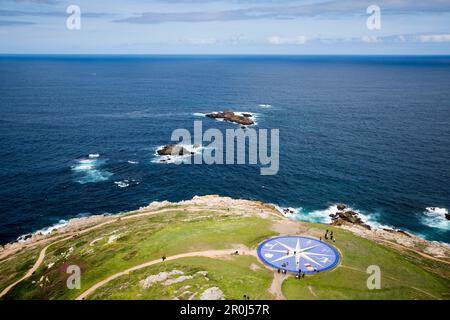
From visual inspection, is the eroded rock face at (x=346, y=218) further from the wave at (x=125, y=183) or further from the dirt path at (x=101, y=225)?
the wave at (x=125, y=183)

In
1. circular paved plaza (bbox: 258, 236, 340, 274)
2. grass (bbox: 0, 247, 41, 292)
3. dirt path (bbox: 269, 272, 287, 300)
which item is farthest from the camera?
grass (bbox: 0, 247, 41, 292)

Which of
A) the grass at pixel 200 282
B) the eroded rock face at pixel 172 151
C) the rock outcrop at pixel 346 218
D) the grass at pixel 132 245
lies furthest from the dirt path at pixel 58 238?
the eroded rock face at pixel 172 151

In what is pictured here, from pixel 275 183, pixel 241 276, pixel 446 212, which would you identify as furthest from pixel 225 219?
pixel 446 212

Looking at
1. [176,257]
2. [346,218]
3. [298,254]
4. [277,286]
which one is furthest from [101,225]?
[346,218]

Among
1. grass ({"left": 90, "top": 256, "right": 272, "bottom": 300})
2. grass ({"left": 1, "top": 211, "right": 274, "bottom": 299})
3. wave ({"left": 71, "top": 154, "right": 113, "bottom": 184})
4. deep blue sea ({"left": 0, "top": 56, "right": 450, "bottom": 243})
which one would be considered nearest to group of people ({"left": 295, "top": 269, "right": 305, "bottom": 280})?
grass ({"left": 90, "top": 256, "right": 272, "bottom": 300})

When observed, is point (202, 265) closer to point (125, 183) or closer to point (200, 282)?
point (200, 282)

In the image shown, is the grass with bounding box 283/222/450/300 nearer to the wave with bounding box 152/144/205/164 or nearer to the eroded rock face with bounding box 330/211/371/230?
the eroded rock face with bounding box 330/211/371/230

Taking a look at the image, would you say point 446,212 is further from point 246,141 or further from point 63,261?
point 63,261
